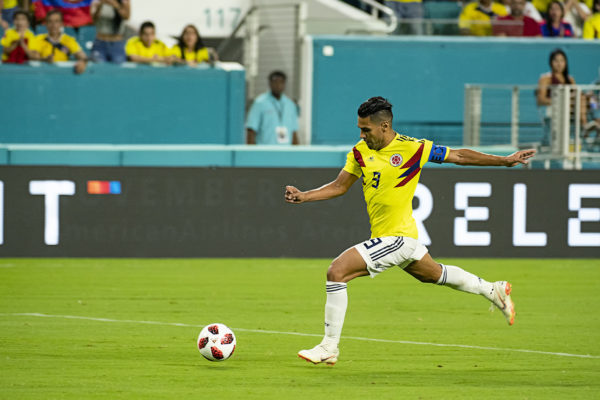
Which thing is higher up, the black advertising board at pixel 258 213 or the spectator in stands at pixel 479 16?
the spectator in stands at pixel 479 16

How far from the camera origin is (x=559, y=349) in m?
9.38

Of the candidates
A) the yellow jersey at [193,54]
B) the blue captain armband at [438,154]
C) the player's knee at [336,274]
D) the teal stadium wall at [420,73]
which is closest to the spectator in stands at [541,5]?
the teal stadium wall at [420,73]

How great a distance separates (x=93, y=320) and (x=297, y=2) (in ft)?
44.7

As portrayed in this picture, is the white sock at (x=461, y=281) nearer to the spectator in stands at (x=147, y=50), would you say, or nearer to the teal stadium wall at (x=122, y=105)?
the teal stadium wall at (x=122, y=105)

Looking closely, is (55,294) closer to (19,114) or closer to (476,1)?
(19,114)

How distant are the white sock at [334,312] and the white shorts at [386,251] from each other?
33cm

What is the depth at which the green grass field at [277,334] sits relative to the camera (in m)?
7.59

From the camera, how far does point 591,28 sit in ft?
72.6

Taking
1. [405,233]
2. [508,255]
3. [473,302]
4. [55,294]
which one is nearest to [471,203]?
[508,255]

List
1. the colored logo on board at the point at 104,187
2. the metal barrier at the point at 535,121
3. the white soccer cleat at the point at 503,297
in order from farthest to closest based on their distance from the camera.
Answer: the metal barrier at the point at 535,121, the colored logo on board at the point at 104,187, the white soccer cleat at the point at 503,297

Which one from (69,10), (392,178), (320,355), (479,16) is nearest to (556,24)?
(479,16)

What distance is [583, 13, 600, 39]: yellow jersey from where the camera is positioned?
22125mm

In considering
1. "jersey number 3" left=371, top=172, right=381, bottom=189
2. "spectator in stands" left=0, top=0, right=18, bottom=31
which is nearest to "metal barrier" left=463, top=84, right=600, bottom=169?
"spectator in stands" left=0, top=0, right=18, bottom=31

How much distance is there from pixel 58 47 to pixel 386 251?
12.3m
